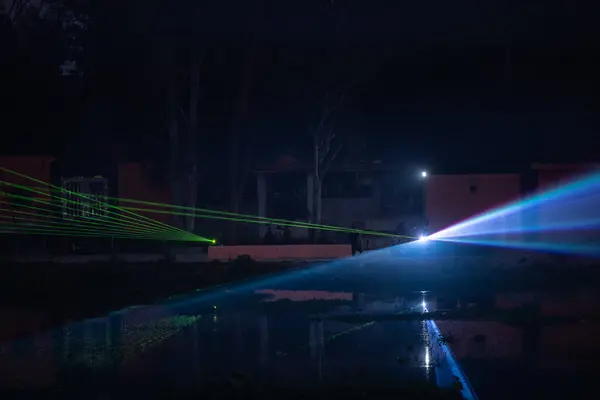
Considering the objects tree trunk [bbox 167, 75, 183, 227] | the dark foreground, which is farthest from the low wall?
the dark foreground

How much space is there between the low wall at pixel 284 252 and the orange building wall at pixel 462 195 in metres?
5.67

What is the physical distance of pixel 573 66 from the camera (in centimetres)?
3250

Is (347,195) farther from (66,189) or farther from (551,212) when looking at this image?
(66,189)

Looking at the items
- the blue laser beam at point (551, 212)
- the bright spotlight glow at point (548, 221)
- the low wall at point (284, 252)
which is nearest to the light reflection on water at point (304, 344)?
the low wall at point (284, 252)

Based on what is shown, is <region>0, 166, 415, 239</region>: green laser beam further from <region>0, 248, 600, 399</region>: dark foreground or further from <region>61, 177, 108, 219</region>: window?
<region>0, 248, 600, 399</region>: dark foreground

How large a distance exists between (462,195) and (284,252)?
8063mm

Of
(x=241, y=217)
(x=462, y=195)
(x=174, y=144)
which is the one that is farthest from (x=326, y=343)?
(x=462, y=195)

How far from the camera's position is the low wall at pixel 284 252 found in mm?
24484

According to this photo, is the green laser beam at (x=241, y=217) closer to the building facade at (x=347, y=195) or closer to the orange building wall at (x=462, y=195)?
the building facade at (x=347, y=195)

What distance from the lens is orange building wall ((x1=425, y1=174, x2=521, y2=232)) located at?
2925cm

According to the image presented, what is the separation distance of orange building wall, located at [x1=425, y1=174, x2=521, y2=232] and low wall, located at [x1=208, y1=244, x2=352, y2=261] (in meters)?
5.67

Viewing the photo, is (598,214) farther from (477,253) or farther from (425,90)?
(425,90)

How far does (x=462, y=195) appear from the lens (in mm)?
29344

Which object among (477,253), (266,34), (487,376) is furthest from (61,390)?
(266,34)
